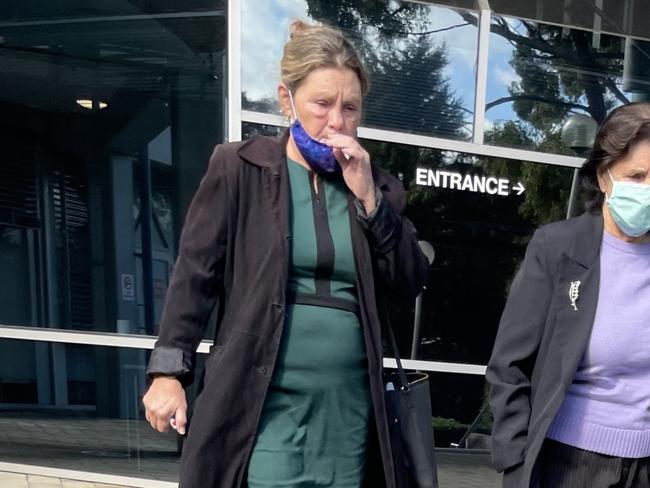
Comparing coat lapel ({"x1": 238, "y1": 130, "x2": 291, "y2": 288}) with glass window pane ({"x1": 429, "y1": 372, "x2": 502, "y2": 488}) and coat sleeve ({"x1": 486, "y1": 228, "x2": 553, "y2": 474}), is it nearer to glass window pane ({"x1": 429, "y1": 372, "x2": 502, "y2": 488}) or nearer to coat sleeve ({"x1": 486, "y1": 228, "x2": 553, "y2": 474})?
coat sleeve ({"x1": 486, "y1": 228, "x2": 553, "y2": 474})

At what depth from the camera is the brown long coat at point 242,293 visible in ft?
8.18

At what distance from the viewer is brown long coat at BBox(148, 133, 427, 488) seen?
2.49 meters

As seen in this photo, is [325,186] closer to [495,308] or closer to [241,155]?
[241,155]

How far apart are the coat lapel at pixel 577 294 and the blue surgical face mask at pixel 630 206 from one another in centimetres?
10

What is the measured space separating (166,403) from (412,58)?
4735 millimetres

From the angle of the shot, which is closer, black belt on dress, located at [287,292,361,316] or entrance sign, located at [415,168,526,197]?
black belt on dress, located at [287,292,361,316]

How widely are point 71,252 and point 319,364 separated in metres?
4.59

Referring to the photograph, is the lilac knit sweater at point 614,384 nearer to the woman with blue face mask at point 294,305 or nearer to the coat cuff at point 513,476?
the coat cuff at point 513,476

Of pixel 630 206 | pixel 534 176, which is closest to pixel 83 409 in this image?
pixel 534 176

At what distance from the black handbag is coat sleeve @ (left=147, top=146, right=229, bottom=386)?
0.44 meters

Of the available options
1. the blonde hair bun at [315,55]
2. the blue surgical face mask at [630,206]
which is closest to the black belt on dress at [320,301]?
the blonde hair bun at [315,55]

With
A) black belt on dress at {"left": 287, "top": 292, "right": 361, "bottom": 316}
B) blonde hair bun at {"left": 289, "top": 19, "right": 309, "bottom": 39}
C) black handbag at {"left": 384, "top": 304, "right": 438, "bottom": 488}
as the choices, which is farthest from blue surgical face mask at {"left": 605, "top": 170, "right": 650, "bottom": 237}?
blonde hair bun at {"left": 289, "top": 19, "right": 309, "bottom": 39}

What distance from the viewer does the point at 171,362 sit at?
2510mm

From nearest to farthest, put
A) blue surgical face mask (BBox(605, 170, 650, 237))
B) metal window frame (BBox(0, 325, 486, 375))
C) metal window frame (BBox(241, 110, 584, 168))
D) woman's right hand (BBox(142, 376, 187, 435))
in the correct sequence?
woman's right hand (BBox(142, 376, 187, 435))
blue surgical face mask (BBox(605, 170, 650, 237))
metal window frame (BBox(241, 110, 584, 168))
metal window frame (BBox(0, 325, 486, 375))
